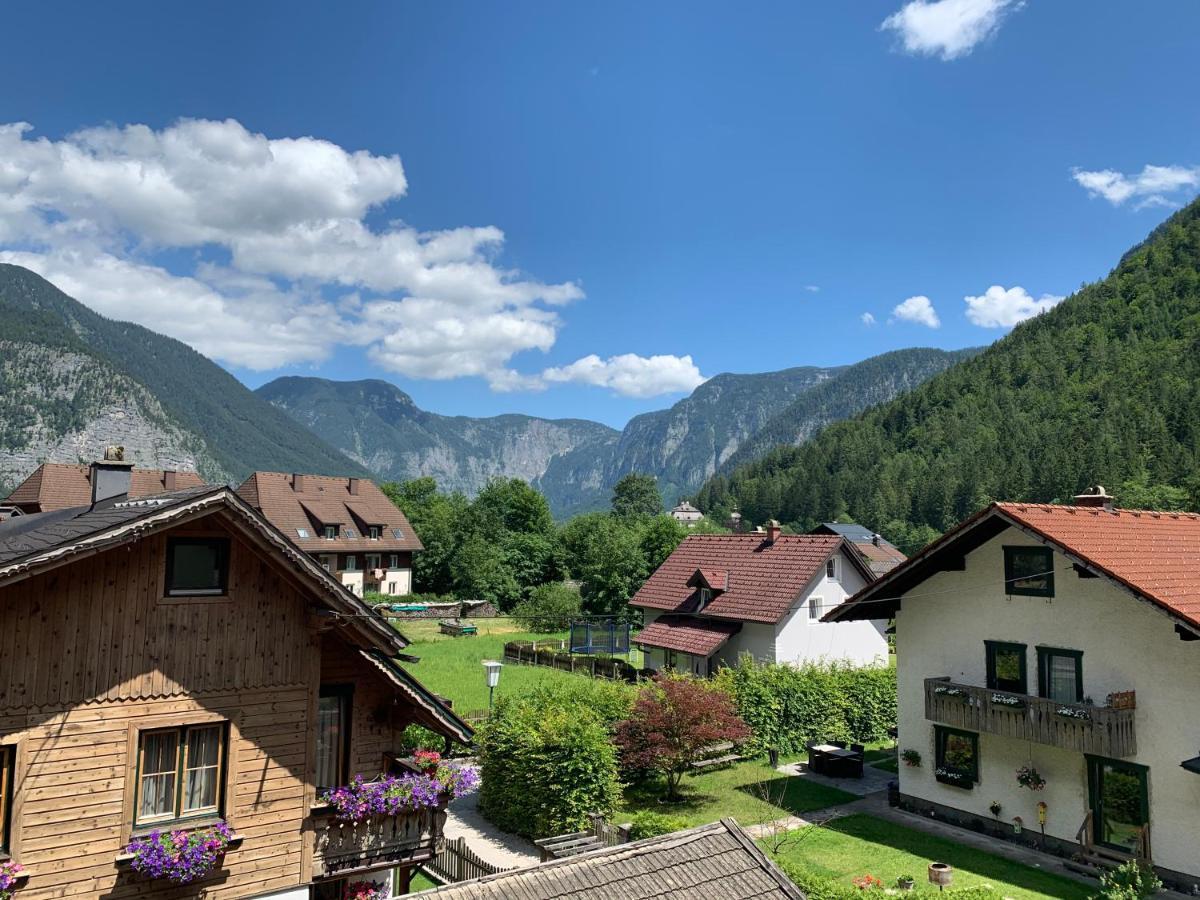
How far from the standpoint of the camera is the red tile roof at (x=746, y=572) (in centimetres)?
3578

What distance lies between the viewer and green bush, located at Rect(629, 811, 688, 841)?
18469 millimetres

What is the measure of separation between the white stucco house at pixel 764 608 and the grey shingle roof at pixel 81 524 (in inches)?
1042

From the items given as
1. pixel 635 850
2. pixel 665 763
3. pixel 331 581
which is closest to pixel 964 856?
pixel 665 763

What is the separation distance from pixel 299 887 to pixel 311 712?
2682mm

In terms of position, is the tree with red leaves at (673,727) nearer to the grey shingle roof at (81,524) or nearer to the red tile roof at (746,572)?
the red tile roof at (746,572)

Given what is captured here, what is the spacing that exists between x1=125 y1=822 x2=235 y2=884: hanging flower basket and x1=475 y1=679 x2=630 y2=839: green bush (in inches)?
401

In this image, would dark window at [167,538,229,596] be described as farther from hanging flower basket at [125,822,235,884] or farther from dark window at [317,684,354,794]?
hanging flower basket at [125,822,235,884]

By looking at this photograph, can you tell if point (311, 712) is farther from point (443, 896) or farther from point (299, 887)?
point (443, 896)

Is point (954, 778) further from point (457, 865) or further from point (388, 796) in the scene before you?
point (388, 796)

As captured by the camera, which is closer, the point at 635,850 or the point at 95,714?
the point at 635,850

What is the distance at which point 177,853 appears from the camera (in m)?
11.6

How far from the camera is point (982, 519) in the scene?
2122 cm

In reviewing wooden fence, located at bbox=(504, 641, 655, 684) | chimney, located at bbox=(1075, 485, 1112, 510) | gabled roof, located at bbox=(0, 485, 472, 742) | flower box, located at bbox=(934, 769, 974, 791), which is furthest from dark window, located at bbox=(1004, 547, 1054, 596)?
wooden fence, located at bbox=(504, 641, 655, 684)

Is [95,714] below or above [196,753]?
above
